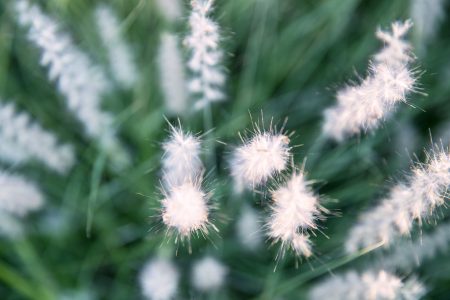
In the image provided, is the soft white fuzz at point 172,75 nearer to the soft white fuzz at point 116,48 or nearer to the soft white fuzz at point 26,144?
the soft white fuzz at point 116,48

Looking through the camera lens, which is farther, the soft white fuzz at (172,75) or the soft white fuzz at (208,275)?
the soft white fuzz at (208,275)

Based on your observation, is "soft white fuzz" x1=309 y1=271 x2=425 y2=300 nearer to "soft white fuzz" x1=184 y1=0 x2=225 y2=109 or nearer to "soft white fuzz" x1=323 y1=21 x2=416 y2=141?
"soft white fuzz" x1=323 y1=21 x2=416 y2=141

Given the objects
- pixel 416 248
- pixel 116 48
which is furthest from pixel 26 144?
pixel 416 248

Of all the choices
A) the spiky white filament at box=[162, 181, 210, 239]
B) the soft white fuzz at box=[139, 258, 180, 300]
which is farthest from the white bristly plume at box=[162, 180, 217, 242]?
the soft white fuzz at box=[139, 258, 180, 300]

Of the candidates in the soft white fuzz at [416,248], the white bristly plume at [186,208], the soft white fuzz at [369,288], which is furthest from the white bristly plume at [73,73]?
the soft white fuzz at [416,248]

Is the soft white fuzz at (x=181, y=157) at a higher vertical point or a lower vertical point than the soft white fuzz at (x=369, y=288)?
higher

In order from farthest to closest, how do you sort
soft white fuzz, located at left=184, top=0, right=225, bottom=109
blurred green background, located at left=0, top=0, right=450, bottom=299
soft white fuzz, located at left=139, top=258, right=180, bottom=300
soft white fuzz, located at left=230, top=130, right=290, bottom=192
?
blurred green background, located at left=0, top=0, right=450, bottom=299
soft white fuzz, located at left=139, top=258, right=180, bottom=300
soft white fuzz, located at left=184, top=0, right=225, bottom=109
soft white fuzz, located at left=230, top=130, right=290, bottom=192

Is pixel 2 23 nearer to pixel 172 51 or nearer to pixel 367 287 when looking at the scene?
pixel 172 51

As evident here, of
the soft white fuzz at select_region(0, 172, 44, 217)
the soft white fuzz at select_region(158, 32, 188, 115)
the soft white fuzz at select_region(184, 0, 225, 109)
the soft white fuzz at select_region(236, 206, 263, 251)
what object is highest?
the soft white fuzz at select_region(158, 32, 188, 115)
